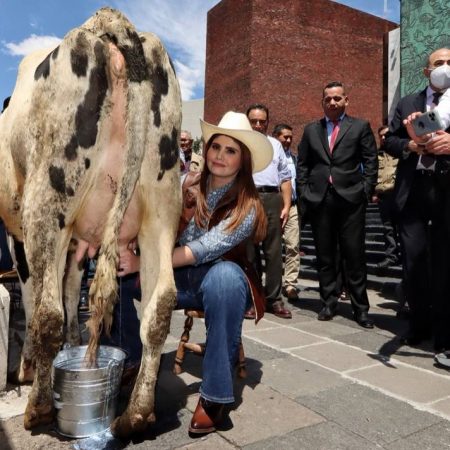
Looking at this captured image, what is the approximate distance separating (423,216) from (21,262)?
2866 millimetres

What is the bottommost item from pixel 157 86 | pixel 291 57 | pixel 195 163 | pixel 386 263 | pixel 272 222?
pixel 386 263

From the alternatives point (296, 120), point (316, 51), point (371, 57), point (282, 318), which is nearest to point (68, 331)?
point (282, 318)

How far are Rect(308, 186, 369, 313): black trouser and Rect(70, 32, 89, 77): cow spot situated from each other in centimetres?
307

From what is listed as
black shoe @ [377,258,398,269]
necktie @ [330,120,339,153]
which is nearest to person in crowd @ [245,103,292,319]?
necktie @ [330,120,339,153]

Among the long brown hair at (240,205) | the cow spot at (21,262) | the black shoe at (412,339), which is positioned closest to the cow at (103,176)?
the long brown hair at (240,205)

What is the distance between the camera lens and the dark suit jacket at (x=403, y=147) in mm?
3660

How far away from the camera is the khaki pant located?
6219mm

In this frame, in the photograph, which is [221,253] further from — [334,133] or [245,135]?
[334,133]

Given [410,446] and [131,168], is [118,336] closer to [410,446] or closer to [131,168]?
[131,168]

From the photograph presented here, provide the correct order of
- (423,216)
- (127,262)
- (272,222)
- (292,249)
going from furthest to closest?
(292,249), (272,222), (423,216), (127,262)

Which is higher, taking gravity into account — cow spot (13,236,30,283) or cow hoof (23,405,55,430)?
cow spot (13,236,30,283)

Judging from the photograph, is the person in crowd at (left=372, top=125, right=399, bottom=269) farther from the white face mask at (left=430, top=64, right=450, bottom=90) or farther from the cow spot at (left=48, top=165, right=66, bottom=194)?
the cow spot at (left=48, top=165, right=66, bottom=194)

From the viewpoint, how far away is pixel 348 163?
4680 millimetres

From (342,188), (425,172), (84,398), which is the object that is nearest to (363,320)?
(342,188)
